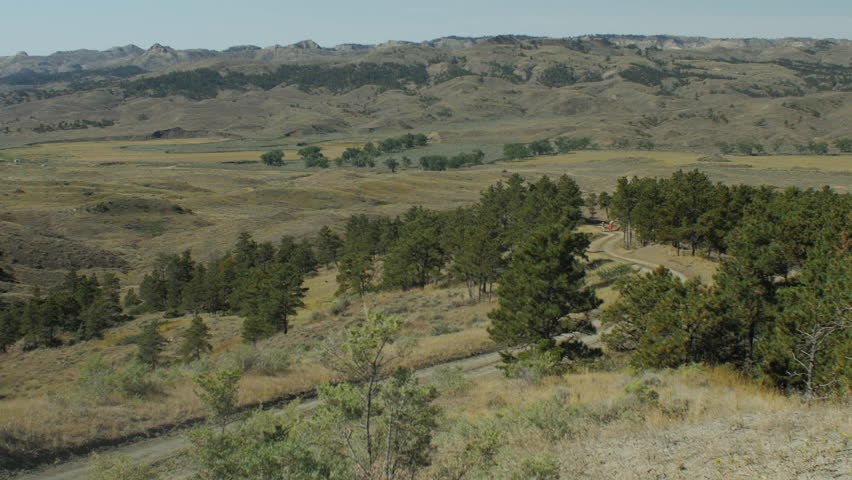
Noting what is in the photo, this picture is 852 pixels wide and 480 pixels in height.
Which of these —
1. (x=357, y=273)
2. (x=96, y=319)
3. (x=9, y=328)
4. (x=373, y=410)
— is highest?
(x=373, y=410)

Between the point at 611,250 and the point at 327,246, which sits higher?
the point at 611,250

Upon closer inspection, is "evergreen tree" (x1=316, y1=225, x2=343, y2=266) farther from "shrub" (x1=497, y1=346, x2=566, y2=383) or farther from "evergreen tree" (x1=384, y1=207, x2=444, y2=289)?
"shrub" (x1=497, y1=346, x2=566, y2=383)

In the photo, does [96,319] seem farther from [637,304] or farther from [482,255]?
[637,304]

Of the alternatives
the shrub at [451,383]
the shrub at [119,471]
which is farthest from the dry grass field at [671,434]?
the shrub at [119,471]

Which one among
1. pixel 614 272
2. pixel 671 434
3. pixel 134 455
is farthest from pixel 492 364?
pixel 614 272

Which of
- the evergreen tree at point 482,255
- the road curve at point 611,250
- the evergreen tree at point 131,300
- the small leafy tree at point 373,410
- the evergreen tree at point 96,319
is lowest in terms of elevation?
the evergreen tree at point 131,300

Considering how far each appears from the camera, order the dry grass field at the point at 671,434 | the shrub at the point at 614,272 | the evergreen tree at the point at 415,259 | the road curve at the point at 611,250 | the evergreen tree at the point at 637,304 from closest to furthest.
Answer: the dry grass field at the point at 671,434 → the evergreen tree at the point at 637,304 → the shrub at the point at 614,272 → the road curve at the point at 611,250 → the evergreen tree at the point at 415,259

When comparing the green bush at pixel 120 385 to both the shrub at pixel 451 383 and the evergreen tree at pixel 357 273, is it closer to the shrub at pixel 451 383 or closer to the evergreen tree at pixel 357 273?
the shrub at pixel 451 383

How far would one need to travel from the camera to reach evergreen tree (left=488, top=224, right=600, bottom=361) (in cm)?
2423

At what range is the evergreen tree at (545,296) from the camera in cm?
2423

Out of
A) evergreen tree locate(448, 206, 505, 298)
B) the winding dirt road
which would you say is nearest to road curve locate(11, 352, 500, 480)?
the winding dirt road

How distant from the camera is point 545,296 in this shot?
81.1 feet

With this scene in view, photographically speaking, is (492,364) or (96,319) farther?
(96,319)

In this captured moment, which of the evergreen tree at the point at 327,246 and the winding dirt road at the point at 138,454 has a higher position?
the winding dirt road at the point at 138,454
